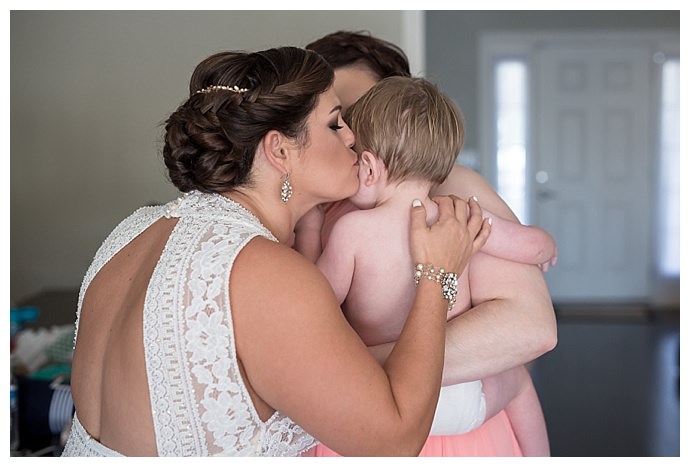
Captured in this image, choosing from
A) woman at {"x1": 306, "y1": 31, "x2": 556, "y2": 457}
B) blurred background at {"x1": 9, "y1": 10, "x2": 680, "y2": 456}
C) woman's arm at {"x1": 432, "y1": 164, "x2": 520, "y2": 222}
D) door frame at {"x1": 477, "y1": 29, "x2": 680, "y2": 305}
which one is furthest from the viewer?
door frame at {"x1": 477, "y1": 29, "x2": 680, "y2": 305}

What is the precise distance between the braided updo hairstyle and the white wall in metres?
3.02

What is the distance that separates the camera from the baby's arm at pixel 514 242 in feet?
4.95

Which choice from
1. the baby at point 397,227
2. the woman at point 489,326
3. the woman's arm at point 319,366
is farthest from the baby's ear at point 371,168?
the woman's arm at point 319,366

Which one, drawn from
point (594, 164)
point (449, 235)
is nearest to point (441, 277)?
point (449, 235)

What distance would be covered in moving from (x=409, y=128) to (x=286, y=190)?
0.84 feet

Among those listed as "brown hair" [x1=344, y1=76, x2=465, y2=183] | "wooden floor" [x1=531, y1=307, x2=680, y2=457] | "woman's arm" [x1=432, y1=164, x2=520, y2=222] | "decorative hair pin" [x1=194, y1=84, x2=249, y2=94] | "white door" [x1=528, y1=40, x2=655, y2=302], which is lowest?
"wooden floor" [x1=531, y1=307, x2=680, y2=457]

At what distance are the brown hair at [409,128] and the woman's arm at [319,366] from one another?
368mm

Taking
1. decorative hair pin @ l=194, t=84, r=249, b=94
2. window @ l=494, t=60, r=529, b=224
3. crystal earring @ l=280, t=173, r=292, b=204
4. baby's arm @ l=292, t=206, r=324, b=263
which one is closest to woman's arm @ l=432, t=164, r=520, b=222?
Result: baby's arm @ l=292, t=206, r=324, b=263

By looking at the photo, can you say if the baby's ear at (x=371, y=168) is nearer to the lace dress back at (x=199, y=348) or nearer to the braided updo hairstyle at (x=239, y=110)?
the braided updo hairstyle at (x=239, y=110)

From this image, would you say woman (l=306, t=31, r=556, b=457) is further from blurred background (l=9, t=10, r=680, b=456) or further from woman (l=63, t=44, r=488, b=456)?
blurred background (l=9, t=10, r=680, b=456)

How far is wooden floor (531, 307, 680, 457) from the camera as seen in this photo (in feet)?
13.9
